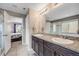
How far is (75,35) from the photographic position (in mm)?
1621

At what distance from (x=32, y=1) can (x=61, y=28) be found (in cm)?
78

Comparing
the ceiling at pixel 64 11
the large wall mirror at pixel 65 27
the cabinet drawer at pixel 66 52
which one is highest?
the ceiling at pixel 64 11

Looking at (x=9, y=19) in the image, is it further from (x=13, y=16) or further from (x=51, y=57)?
(x=51, y=57)

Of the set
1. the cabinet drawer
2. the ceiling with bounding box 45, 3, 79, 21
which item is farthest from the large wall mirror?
the cabinet drawer

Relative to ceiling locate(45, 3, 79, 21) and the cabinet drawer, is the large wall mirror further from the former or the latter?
the cabinet drawer

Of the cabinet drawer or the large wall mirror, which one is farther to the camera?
the large wall mirror

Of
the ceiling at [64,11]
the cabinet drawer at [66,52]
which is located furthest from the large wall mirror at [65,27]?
the cabinet drawer at [66,52]

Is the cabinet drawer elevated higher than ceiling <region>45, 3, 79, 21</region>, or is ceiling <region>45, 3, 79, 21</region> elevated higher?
ceiling <region>45, 3, 79, 21</region>

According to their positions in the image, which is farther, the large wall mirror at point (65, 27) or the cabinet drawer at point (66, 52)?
the large wall mirror at point (65, 27)

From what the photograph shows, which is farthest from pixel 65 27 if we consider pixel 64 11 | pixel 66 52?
pixel 66 52

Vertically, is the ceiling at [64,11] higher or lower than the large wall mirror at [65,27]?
higher

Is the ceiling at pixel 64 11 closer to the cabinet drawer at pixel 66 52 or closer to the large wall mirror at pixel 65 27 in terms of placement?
the large wall mirror at pixel 65 27

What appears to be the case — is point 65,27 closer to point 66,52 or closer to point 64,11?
point 64,11

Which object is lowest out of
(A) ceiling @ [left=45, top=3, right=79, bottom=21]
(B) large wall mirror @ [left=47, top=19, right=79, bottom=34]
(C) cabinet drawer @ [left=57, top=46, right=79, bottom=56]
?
(C) cabinet drawer @ [left=57, top=46, right=79, bottom=56]
